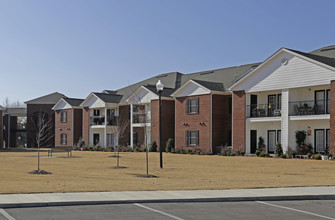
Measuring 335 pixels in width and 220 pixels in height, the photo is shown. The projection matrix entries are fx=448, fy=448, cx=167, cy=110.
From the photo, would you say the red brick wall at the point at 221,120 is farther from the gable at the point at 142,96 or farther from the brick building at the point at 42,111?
the brick building at the point at 42,111

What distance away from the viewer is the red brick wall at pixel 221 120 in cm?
4081

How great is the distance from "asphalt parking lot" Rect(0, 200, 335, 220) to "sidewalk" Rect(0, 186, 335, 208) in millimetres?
347

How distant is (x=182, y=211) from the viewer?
10.9 m

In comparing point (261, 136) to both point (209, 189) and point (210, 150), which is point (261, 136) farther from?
point (209, 189)

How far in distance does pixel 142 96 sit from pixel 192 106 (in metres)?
8.22

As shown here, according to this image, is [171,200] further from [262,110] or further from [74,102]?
[74,102]

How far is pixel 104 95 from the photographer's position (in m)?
54.3

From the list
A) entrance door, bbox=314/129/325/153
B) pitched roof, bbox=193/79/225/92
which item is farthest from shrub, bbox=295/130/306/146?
pitched roof, bbox=193/79/225/92

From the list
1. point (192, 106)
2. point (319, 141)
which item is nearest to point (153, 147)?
point (192, 106)

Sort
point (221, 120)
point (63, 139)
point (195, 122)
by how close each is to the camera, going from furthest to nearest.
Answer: point (63, 139)
point (195, 122)
point (221, 120)

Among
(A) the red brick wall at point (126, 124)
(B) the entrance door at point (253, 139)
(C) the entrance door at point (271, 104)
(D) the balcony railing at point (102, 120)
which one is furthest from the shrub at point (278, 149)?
(D) the balcony railing at point (102, 120)

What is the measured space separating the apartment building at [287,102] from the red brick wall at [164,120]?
9579 millimetres

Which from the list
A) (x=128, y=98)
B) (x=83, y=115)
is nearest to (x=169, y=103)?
(x=128, y=98)

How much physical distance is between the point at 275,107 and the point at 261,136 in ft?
9.84
